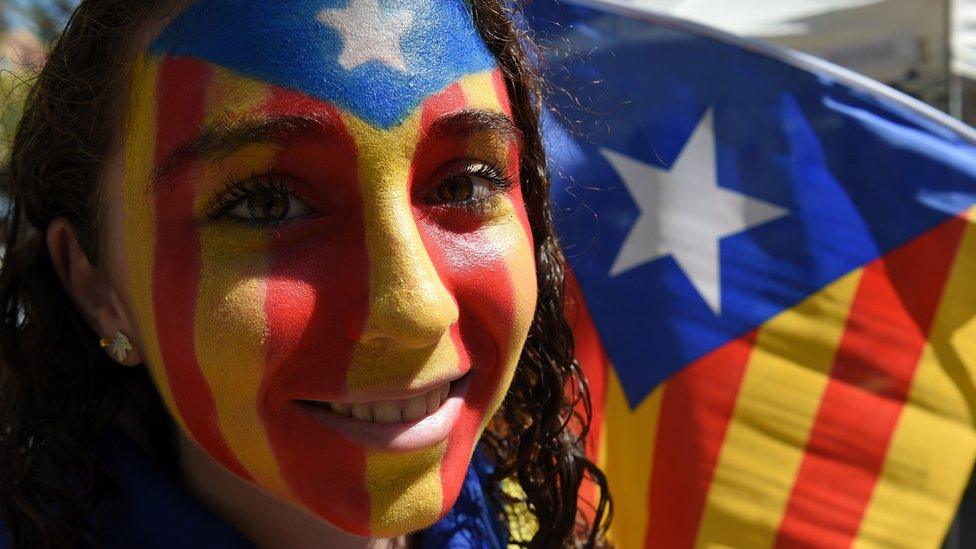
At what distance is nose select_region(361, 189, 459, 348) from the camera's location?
4.30ft

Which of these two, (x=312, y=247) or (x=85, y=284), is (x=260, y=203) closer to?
(x=312, y=247)

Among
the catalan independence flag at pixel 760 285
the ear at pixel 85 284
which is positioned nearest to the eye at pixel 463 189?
the ear at pixel 85 284

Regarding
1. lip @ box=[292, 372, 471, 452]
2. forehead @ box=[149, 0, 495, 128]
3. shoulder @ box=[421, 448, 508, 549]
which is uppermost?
forehead @ box=[149, 0, 495, 128]

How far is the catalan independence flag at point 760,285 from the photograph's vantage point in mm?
2391

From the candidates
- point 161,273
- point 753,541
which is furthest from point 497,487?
point 161,273

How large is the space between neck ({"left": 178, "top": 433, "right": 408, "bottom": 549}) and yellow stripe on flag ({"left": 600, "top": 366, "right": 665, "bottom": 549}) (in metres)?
1.01

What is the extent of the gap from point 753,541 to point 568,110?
45.8 inches

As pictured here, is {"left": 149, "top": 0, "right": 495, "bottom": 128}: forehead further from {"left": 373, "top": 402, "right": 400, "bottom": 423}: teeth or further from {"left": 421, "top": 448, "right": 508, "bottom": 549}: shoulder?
{"left": 421, "top": 448, "right": 508, "bottom": 549}: shoulder

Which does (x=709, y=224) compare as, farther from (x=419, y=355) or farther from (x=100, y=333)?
(x=100, y=333)

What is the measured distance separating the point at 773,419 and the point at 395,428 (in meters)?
1.32

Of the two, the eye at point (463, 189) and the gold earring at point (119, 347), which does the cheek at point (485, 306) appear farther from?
the gold earring at point (119, 347)

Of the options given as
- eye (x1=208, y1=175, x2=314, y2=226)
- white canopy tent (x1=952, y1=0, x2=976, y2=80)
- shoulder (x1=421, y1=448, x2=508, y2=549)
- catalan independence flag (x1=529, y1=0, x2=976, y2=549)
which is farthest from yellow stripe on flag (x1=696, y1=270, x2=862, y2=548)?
white canopy tent (x1=952, y1=0, x2=976, y2=80)

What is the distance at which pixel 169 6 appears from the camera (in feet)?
4.70

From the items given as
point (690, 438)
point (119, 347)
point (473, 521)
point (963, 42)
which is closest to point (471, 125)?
point (119, 347)
